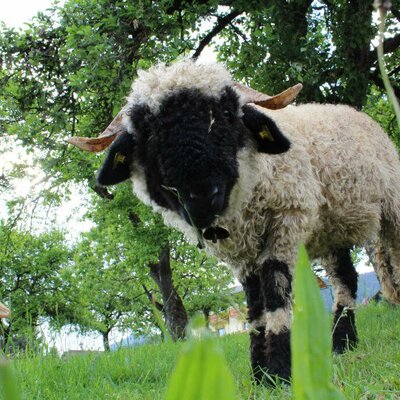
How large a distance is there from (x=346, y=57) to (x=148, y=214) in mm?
9888

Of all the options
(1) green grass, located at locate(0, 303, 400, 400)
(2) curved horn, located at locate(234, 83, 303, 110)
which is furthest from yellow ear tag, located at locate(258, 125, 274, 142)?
(1) green grass, located at locate(0, 303, 400, 400)

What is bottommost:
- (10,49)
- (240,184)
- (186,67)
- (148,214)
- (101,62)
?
(240,184)

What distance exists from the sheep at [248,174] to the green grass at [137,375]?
580 mm

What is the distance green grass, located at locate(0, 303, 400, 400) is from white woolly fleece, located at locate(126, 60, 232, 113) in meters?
1.80

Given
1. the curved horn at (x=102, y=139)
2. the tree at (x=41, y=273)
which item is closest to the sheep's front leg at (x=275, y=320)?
the curved horn at (x=102, y=139)

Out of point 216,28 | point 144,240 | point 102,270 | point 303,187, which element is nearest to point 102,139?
point 303,187

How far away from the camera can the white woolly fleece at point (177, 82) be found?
403cm

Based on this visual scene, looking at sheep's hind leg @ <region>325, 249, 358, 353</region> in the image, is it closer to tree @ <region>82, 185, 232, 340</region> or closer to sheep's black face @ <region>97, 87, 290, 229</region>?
sheep's black face @ <region>97, 87, 290, 229</region>

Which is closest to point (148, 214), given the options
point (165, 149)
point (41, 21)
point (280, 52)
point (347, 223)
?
point (41, 21)

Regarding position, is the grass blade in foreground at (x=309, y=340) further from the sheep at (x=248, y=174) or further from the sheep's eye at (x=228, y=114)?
the sheep's eye at (x=228, y=114)

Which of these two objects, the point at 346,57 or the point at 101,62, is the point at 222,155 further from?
the point at 346,57

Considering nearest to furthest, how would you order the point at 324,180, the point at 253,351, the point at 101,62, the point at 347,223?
the point at 253,351
the point at 324,180
the point at 347,223
the point at 101,62

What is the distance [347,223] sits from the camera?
5.34 meters

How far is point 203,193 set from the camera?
347cm
